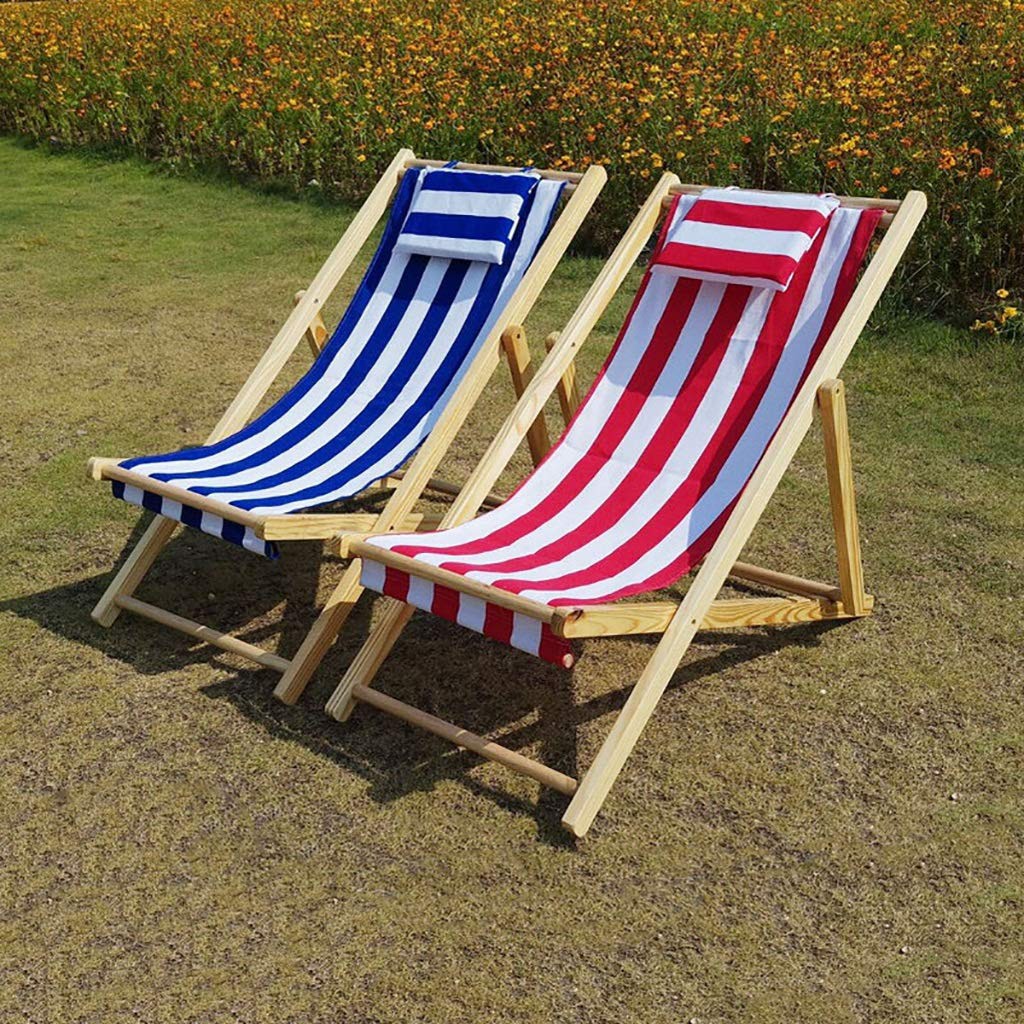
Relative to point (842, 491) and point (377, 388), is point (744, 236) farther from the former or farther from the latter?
point (377, 388)

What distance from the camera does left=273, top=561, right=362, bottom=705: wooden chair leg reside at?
346 centimetres

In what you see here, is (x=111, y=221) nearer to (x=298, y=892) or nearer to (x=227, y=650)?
(x=227, y=650)

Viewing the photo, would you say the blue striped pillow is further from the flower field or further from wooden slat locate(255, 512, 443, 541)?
the flower field

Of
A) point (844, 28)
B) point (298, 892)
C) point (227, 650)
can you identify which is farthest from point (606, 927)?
point (844, 28)

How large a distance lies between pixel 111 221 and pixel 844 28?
437cm

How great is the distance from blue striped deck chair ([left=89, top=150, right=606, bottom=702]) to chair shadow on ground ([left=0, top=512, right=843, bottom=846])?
0.28 ft

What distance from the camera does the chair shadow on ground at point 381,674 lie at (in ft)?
10.6

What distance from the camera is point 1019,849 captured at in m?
2.87

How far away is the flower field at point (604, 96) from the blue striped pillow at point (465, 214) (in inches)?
82.9

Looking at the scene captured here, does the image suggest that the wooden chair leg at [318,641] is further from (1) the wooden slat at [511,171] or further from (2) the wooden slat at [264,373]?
(1) the wooden slat at [511,171]

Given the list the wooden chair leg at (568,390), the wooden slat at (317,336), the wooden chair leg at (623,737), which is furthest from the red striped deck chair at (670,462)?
the wooden slat at (317,336)

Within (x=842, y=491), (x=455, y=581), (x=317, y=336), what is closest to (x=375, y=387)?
(x=317, y=336)

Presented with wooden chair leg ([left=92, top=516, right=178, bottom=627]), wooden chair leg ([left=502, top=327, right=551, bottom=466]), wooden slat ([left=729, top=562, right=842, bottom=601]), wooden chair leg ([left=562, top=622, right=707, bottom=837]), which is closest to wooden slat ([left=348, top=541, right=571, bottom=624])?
wooden chair leg ([left=562, top=622, right=707, bottom=837])

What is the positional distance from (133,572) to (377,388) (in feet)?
2.89
